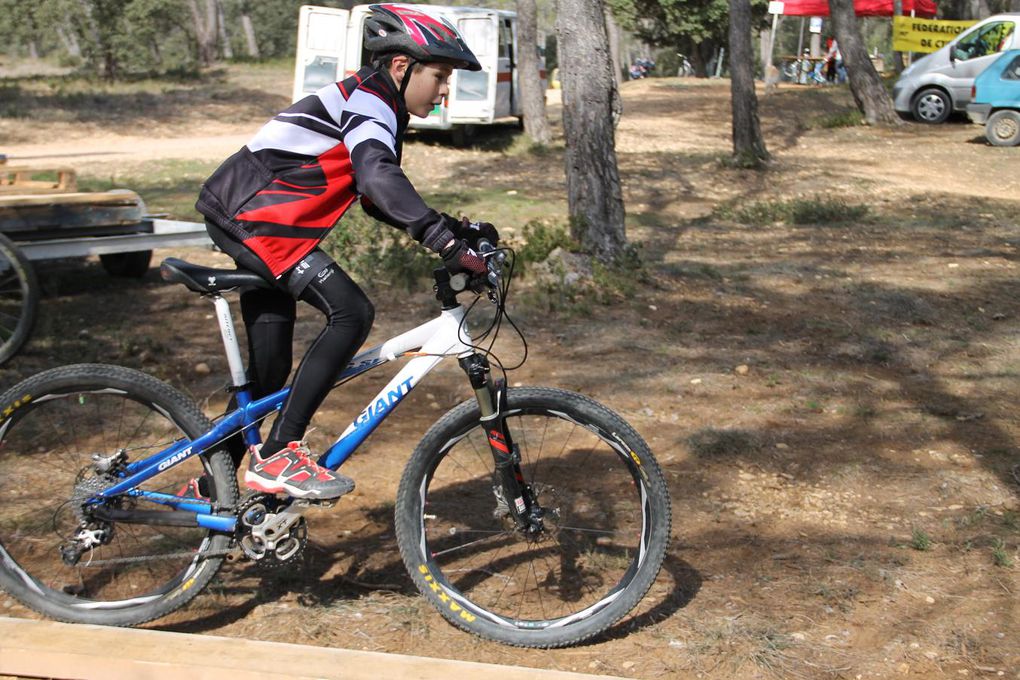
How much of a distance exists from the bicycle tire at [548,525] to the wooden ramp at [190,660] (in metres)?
0.51

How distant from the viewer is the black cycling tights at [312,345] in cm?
368

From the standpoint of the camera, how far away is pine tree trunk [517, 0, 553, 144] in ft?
61.7

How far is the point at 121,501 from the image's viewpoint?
3.94 meters

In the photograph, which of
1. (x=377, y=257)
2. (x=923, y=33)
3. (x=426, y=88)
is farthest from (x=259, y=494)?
(x=923, y=33)

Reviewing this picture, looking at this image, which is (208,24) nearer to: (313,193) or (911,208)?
(911,208)

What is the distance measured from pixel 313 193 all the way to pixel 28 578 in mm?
1808

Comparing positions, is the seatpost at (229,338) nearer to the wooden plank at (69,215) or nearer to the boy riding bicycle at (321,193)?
the boy riding bicycle at (321,193)

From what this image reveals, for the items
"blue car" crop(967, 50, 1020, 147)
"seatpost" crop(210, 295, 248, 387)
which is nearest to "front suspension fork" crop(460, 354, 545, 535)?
"seatpost" crop(210, 295, 248, 387)

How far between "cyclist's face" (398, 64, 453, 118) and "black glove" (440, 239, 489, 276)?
557mm

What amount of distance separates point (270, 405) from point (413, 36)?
1414mm

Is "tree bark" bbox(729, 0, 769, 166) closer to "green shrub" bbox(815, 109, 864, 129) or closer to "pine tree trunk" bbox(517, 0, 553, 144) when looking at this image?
"pine tree trunk" bbox(517, 0, 553, 144)

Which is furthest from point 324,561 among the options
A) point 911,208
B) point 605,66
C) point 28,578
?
point 911,208

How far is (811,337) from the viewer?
25.3ft

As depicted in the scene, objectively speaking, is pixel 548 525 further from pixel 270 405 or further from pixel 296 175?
pixel 296 175
